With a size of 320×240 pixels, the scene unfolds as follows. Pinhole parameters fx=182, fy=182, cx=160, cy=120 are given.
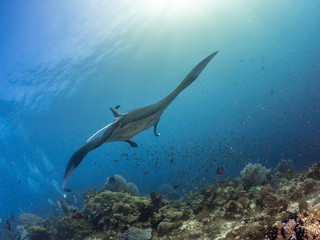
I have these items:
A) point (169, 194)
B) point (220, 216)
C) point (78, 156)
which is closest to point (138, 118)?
point (78, 156)

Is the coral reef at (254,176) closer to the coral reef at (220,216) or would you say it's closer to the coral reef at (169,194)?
the coral reef at (220,216)

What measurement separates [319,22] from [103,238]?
93270mm

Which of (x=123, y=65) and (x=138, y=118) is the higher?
(x=123, y=65)

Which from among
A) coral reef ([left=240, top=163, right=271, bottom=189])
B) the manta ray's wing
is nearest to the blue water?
coral reef ([left=240, top=163, right=271, bottom=189])

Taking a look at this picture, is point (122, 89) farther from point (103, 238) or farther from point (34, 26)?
point (103, 238)

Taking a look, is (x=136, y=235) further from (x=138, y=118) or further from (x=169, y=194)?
(x=169, y=194)

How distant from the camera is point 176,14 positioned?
29094mm

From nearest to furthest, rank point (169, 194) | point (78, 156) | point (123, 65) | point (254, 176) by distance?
1. point (78, 156)
2. point (254, 176)
3. point (169, 194)
4. point (123, 65)

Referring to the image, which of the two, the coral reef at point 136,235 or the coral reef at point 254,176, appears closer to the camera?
the coral reef at point 136,235

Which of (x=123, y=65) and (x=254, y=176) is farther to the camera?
(x=123, y=65)

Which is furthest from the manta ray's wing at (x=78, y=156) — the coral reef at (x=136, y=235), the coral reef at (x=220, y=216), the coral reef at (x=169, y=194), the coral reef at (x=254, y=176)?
the coral reef at (x=169, y=194)

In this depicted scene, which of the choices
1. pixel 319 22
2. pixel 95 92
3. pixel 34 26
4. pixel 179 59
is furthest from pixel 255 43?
pixel 34 26

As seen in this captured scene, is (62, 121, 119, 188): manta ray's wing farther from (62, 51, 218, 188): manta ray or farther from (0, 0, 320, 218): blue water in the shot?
(0, 0, 320, 218): blue water

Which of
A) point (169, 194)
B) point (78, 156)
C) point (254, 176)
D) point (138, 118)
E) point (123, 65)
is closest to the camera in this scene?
point (78, 156)
